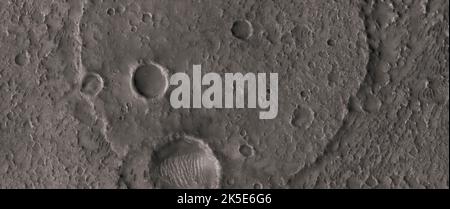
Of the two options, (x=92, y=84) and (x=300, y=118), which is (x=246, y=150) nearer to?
(x=300, y=118)

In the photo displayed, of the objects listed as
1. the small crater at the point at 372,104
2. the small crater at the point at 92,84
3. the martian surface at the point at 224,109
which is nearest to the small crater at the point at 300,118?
the martian surface at the point at 224,109

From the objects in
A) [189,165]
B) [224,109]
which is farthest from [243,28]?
[189,165]

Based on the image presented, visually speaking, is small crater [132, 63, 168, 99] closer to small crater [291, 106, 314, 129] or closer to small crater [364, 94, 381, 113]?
small crater [291, 106, 314, 129]

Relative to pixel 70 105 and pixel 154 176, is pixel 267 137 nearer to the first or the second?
pixel 154 176

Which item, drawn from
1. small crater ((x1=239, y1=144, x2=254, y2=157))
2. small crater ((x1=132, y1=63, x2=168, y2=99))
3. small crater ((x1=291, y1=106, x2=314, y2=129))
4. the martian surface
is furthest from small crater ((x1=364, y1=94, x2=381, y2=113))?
small crater ((x1=132, y1=63, x2=168, y2=99))

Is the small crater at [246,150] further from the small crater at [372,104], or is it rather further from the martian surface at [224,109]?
the small crater at [372,104]
